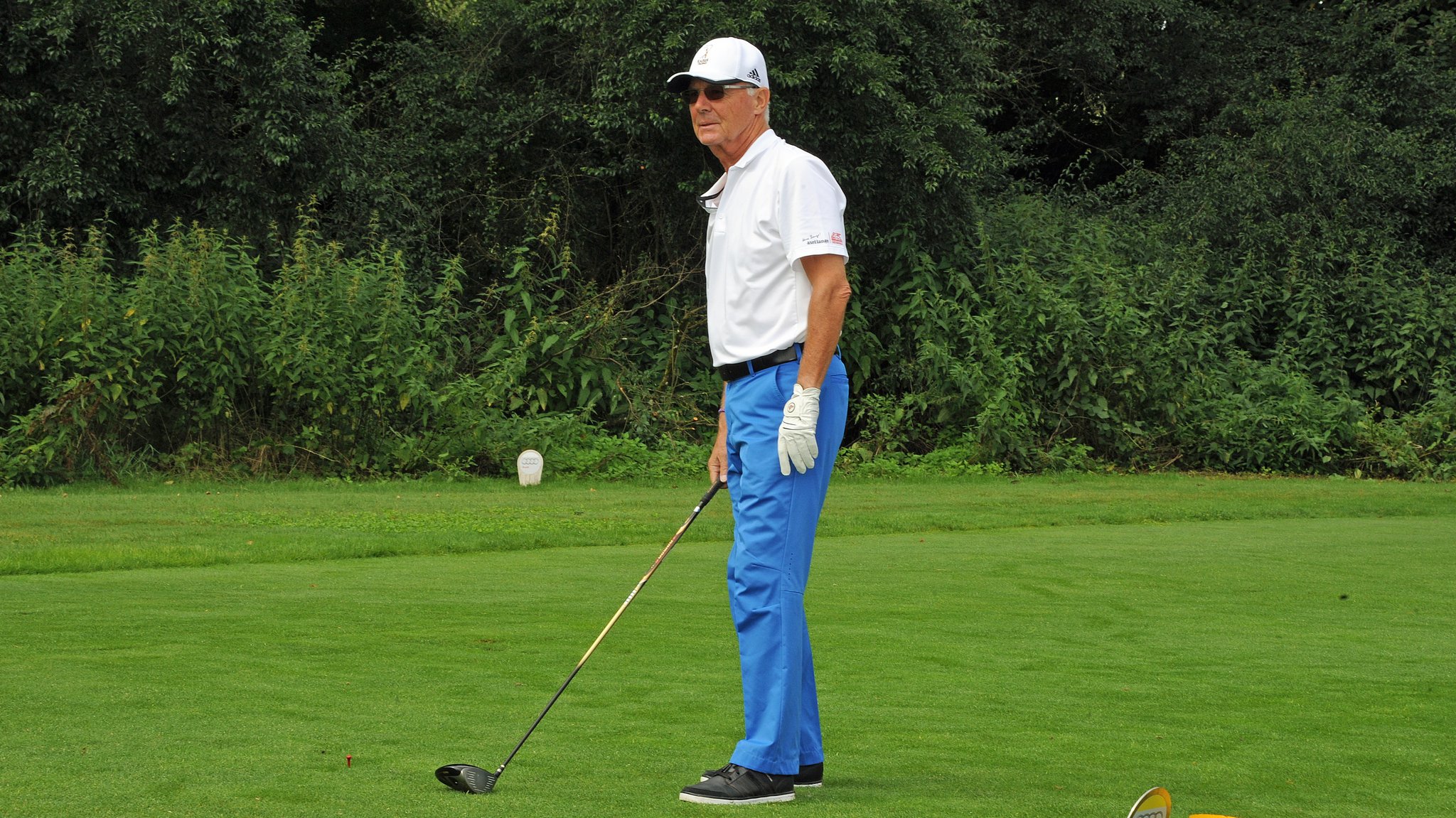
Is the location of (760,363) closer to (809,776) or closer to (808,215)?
(808,215)

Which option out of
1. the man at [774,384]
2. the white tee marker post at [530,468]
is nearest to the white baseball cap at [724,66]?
the man at [774,384]

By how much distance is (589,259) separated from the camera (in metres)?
21.7

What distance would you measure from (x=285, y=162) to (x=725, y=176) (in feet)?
52.2

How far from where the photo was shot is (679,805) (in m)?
3.65

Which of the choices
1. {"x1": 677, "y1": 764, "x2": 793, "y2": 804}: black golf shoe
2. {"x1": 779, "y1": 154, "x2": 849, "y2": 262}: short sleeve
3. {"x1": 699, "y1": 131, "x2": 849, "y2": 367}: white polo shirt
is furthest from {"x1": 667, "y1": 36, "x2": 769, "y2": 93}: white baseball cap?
{"x1": 677, "y1": 764, "x2": 793, "y2": 804}: black golf shoe

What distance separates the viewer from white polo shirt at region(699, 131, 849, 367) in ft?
13.1

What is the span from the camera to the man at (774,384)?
12.8ft

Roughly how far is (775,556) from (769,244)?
0.83 m

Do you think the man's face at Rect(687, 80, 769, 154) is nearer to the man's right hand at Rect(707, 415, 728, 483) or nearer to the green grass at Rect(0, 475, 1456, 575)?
the man's right hand at Rect(707, 415, 728, 483)

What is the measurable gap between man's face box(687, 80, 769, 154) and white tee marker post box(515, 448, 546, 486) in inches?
435

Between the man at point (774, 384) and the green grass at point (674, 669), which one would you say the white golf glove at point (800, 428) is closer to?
the man at point (774, 384)

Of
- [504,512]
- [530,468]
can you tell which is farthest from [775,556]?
[530,468]

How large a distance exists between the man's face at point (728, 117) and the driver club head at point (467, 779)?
177 cm

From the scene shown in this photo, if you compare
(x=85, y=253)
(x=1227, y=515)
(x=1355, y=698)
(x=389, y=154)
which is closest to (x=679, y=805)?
(x=1355, y=698)
